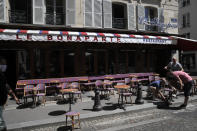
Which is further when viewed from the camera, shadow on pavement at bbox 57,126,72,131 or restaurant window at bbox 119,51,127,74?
restaurant window at bbox 119,51,127,74

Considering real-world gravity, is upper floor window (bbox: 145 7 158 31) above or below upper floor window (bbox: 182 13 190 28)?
below

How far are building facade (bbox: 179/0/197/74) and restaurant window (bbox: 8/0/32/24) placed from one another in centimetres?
2403

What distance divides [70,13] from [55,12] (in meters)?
0.98

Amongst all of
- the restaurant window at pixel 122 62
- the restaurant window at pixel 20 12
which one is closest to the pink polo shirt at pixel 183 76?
the restaurant window at pixel 122 62

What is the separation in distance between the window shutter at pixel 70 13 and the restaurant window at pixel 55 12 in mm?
367

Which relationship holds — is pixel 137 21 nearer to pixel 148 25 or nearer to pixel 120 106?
pixel 148 25

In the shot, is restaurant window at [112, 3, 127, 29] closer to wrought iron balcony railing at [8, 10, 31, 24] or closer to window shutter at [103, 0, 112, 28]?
window shutter at [103, 0, 112, 28]

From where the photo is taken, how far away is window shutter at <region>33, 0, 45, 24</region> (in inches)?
389

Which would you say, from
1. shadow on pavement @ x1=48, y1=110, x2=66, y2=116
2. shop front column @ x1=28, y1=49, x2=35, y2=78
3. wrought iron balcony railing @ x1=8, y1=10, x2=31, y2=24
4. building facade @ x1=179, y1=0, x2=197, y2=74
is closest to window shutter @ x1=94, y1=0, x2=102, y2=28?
wrought iron balcony railing @ x1=8, y1=10, x2=31, y2=24

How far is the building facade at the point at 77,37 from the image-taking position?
9.03 m

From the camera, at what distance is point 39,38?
7812 mm

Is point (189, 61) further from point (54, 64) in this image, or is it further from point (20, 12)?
point (20, 12)

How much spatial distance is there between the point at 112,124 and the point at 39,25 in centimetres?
687

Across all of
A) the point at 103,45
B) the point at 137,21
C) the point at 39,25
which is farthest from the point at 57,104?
the point at 137,21
